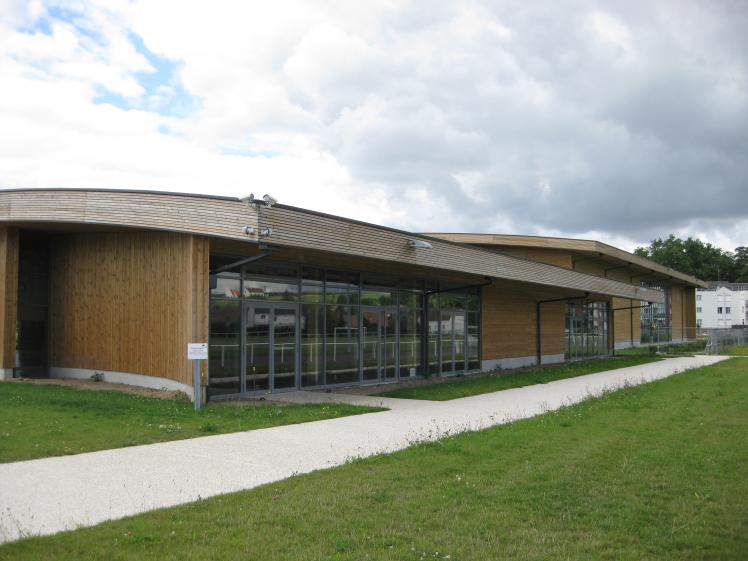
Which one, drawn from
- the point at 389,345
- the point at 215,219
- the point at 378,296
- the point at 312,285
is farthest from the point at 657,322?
the point at 215,219

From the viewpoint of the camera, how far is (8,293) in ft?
61.7

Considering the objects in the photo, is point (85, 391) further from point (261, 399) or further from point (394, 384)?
point (394, 384)

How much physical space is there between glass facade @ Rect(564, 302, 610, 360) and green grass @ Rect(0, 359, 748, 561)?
2612cm

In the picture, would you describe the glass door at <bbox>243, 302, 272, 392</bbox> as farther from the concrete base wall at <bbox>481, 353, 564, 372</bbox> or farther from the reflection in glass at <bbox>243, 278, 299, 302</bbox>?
the concrete base wall at <bbox>481, 353, 564, 372</bbox>

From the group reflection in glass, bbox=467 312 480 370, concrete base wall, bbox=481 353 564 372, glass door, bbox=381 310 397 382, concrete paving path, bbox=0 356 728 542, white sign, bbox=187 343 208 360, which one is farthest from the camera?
concrete base wall, bbox=481 353 564 372

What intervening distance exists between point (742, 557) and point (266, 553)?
3603 millimetres

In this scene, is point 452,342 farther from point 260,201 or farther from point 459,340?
point 260,201

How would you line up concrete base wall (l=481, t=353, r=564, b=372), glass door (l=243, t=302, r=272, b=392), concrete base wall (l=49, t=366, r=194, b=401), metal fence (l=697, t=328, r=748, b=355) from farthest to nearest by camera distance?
1. metal fence (l=697, t=328, r=748, b=355)
2. concrete base wall (l=481, t=353, r=564, b=372)
3. glass door (l=243, t=302, r=272, b=392)
4. concrete base wall (l=49, t=366, r=194, b=401)

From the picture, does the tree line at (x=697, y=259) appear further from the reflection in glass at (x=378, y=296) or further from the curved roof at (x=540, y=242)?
the reflection in glass at (x=378, y=296)

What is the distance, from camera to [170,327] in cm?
1623

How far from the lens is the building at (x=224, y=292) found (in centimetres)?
1549

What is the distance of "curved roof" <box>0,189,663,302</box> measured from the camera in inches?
575

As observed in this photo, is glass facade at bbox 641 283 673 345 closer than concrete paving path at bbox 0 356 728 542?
No

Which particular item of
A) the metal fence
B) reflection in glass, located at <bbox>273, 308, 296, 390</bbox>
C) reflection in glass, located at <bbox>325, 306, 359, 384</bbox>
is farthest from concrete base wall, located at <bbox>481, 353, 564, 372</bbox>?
the metal fence
